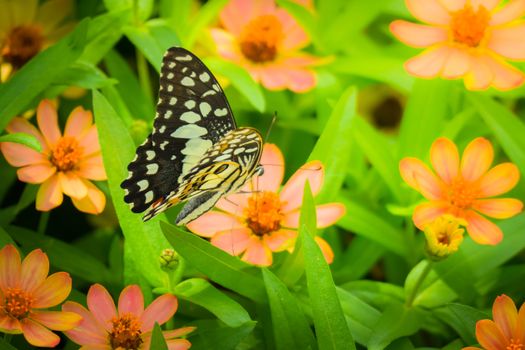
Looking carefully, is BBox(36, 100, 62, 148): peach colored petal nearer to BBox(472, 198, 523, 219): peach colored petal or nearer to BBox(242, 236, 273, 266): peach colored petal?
BBox(242, 236, 273, 266): peach colored petal

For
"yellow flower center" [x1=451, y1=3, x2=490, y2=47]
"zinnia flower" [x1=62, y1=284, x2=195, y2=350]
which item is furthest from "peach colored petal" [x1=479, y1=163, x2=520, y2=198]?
"zinnia flower" [x1=62, y1=284, x2=195, y2=350]

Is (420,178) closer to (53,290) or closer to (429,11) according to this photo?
(429,11)

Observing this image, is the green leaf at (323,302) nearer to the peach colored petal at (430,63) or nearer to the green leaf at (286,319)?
the green leaf at (286,319)

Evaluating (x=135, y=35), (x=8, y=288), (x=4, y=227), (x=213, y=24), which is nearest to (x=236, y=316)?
(x=8, y=288)

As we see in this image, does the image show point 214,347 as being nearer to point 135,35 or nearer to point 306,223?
point 306,223

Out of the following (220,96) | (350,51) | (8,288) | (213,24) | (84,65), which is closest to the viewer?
(8,288)

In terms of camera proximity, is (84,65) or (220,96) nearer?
(220,96)

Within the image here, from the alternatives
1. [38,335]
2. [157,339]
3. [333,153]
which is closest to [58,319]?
[38,335]
